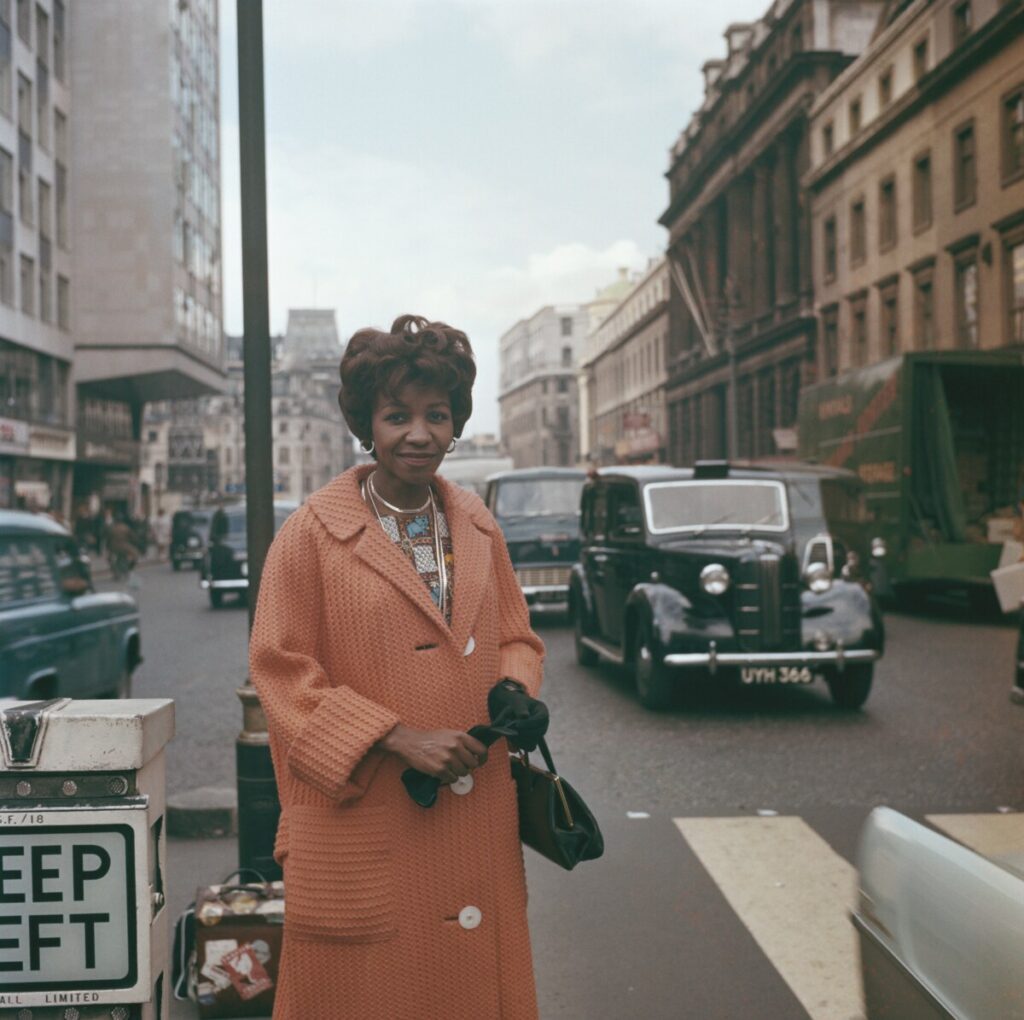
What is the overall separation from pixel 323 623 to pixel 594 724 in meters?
6.98

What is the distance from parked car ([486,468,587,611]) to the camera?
17531 mm

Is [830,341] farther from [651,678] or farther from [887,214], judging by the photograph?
[651,678]

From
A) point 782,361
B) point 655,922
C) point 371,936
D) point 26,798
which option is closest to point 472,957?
point 371,936

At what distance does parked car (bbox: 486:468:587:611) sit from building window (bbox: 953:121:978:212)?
17053 mm

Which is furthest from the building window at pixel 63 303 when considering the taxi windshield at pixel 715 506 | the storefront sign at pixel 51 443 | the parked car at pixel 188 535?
the taxi windshield at pixel 715 506

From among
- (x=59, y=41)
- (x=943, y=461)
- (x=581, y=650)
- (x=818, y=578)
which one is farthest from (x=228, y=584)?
(x=59, y=41)

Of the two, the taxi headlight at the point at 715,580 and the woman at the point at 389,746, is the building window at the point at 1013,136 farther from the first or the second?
the woman at the point at 389,746

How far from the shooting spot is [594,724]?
9.26 metres

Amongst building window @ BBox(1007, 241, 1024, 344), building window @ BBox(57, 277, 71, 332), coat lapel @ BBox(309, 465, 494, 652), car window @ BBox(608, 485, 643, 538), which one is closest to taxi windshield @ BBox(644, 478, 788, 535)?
car window @ BBox(608, 485, 643, 538)

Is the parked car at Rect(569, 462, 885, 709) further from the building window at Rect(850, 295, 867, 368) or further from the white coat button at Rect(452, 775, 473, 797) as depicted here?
the building window at Rect(850, 295, 867, 368)

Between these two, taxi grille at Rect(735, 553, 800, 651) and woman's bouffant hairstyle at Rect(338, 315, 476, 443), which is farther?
taxi grille at Rect(735, 553, 800, 651)

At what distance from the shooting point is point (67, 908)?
2395 mm

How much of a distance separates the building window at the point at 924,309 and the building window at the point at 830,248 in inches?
323

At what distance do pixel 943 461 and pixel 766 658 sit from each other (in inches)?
370
